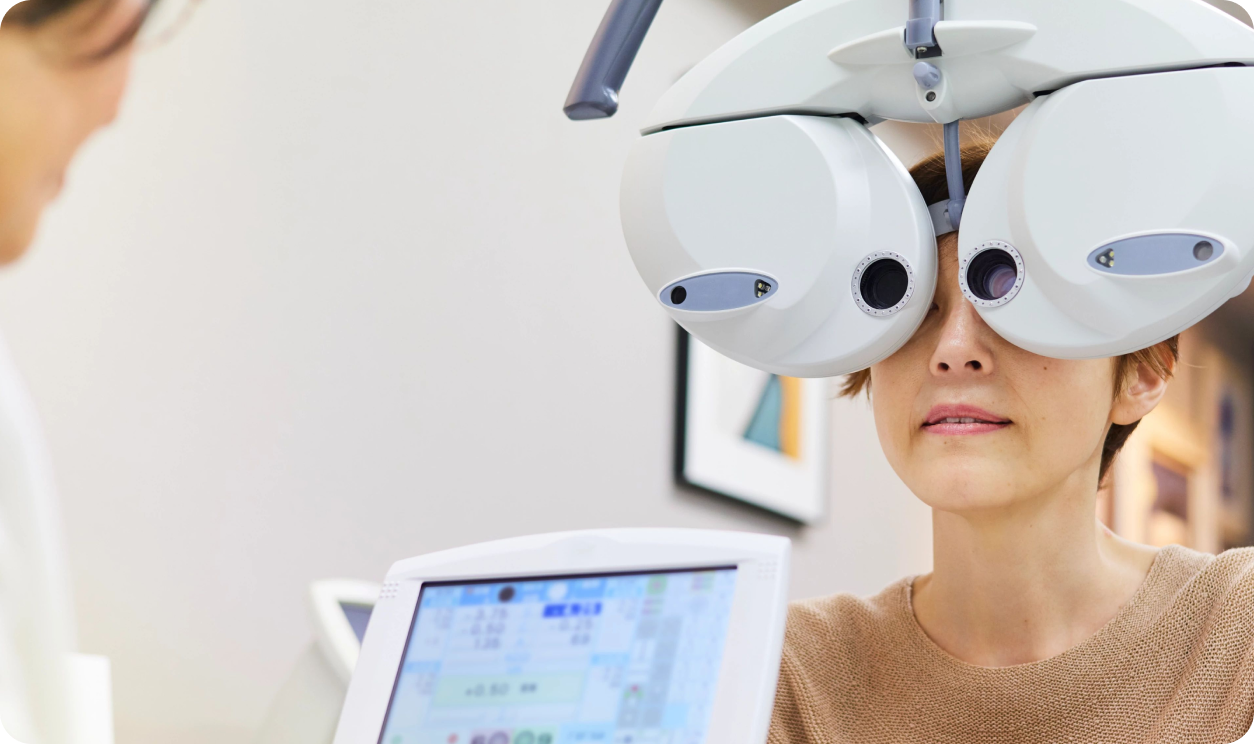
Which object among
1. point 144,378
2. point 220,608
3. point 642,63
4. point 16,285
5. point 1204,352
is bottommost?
point 1204,352

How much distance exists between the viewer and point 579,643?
69 cm

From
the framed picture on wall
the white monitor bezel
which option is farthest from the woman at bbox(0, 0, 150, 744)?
the framed picture on wall

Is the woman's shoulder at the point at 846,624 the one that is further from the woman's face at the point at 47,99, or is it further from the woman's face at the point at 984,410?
the woman's face at the point at 47,99

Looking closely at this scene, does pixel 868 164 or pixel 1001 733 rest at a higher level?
pixel 868 164

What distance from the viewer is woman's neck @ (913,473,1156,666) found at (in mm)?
950

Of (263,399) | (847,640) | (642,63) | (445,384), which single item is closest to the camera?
(847,640)

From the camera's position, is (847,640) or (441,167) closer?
(847,640)

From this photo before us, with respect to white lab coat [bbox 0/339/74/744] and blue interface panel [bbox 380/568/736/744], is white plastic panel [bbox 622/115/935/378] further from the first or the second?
white lab coat [bbox 0/339/74/744]

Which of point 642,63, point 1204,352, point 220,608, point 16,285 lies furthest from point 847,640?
point 1204,352

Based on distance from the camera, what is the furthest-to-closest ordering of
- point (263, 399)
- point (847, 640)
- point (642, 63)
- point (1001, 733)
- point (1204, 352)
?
point (1204, 352), point (642, 63), point (263, 399), point (847, 640), point (1001, 733)

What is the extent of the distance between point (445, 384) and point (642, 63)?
75 cm

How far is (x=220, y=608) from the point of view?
132cm

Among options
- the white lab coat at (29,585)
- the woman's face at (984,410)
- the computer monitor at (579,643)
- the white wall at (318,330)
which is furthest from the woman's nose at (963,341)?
the white wall at (318,330)

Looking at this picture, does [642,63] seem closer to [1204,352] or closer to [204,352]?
[204,352]
